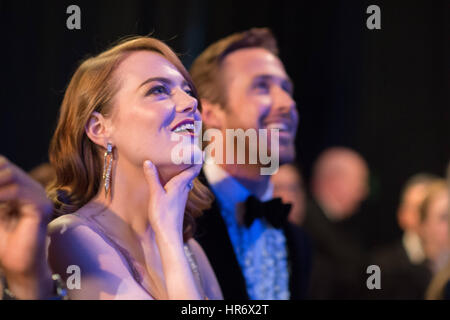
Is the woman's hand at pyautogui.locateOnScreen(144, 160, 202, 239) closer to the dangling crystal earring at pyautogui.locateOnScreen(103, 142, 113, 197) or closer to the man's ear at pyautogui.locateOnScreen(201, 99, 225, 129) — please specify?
the dangling crystal earring at pyautogui.locateOnScreen(103, 142, 113, 197)

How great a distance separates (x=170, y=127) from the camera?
71.9 inches

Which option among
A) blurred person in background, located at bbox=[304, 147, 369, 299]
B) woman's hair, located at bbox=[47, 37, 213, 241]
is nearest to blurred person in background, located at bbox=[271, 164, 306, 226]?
blurred person in background, located at bbox=[304, 147, 369, 299]

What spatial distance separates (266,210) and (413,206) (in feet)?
9.63

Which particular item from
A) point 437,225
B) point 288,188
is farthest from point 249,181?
point 437,225

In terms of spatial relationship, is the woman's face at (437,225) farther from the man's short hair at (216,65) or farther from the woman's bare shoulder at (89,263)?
the woman's bare shoulder at (89,263)

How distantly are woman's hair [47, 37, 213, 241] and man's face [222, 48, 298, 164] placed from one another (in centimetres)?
69

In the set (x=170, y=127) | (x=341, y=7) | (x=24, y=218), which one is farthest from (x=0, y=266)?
(x=341, y=7)

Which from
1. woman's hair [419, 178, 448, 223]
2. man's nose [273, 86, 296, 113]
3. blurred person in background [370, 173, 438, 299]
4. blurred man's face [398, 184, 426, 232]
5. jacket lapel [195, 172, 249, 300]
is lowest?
blurred person in background [370, 173, 438, 299]

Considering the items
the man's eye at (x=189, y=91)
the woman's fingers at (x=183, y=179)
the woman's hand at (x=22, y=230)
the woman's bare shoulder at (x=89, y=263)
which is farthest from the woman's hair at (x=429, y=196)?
the woman's hand at (x=22, y=230)

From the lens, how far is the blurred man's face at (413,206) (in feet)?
16.2

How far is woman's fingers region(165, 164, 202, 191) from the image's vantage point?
5.87ft

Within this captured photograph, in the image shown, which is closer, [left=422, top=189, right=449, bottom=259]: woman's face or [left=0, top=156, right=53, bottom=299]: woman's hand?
[left=0, top=156, right=53, bottom=299]: woman's hand

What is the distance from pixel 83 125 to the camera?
74.4 inches

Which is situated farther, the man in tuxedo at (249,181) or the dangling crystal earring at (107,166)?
the man in tuxedo at (249,181)
